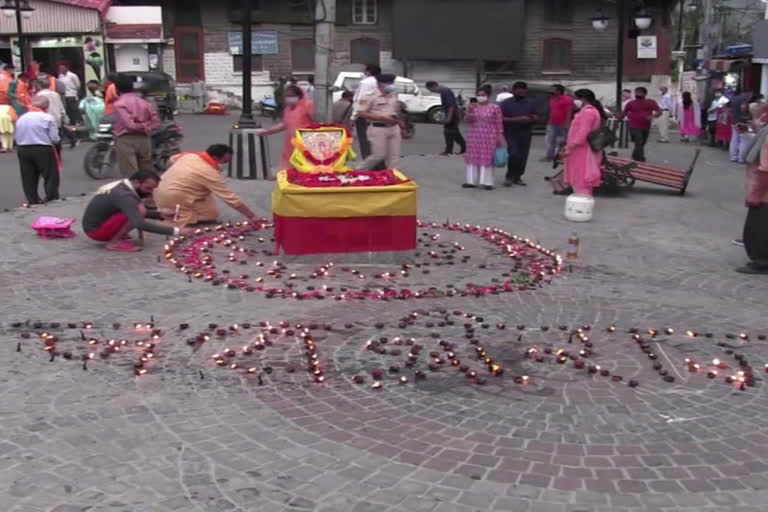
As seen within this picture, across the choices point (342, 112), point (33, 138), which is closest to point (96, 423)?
point (33, 138)

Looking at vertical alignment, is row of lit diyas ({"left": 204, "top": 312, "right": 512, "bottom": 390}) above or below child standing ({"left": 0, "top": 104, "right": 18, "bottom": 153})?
below

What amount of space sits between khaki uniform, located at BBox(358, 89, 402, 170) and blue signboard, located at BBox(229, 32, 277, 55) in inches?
893

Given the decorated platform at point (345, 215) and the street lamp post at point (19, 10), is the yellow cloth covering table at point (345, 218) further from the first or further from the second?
the street lamp post at point (19, 10)

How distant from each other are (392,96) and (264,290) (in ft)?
15.2

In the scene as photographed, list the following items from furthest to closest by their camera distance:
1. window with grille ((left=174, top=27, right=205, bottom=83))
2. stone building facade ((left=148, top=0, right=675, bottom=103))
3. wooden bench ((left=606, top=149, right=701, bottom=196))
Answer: window with grille ((left=174, top=27, right=205, bottom=83)), stone building facade ((left=148, top=0, right=675, bottom=103)), wooden bench ((left=606, top=149, right=701, bottom=196))

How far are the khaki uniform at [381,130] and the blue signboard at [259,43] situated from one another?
22683 mm

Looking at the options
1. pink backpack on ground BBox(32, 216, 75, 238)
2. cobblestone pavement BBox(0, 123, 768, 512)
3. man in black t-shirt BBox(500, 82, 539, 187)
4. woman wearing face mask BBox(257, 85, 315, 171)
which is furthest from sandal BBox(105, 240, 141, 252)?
man in black t-shirt BBox(500, 82, 539, 187)

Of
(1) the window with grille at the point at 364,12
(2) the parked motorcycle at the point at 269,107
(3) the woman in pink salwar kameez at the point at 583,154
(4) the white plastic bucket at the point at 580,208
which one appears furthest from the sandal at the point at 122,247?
(1) the window with grille at the point at 364,12

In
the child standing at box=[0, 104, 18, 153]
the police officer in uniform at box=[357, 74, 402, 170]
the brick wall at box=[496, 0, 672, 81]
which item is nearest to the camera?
the police officer in uniform at box=[357, 74, 402, 170]

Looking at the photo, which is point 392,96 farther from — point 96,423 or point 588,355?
point 96,423

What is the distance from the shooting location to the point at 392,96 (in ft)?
35.4

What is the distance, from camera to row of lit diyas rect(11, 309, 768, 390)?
5262 mm

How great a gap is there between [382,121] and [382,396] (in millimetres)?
6323

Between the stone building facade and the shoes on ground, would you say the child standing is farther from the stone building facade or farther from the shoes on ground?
the stone building facade
